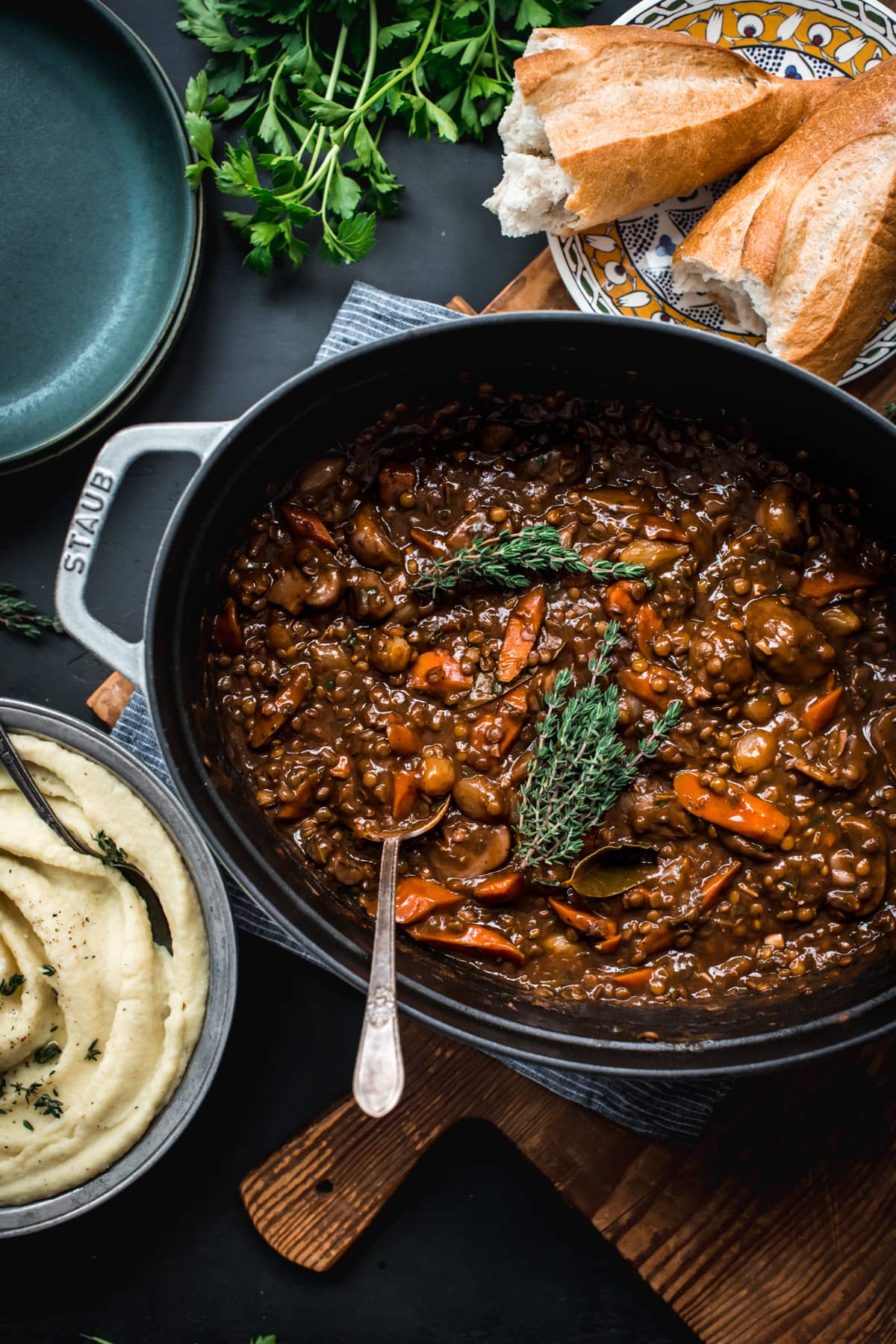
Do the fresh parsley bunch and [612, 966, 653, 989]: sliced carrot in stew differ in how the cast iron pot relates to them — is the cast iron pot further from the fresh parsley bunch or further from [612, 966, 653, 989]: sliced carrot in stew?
the fresh parsley bunch

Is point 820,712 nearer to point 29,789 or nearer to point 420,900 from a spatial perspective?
point 420,900

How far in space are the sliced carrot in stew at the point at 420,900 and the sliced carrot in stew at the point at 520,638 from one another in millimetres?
724

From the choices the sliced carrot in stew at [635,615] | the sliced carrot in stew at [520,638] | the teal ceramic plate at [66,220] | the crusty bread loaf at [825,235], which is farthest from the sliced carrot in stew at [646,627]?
the teal ceramic plate at [66,220]

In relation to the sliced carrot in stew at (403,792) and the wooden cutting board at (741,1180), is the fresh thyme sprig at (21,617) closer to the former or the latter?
the sliced carrot in stew at (403,792)

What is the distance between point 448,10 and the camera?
11.4 ft

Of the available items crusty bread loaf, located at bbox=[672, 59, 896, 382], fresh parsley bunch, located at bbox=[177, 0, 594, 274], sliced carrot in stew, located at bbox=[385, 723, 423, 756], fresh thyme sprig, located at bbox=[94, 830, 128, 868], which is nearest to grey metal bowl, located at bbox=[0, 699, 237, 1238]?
fresh thyme sprig, located at bbox=[94, 830, 128, 868]

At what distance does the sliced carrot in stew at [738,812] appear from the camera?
3.11m

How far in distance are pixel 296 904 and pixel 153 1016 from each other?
0.84 metres

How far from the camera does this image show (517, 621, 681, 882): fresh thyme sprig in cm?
297

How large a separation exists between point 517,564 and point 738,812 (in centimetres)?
108

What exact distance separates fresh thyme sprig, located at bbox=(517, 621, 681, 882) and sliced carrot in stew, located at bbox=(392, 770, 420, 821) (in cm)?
35

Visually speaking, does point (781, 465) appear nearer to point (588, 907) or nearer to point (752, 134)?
point (752, 134)

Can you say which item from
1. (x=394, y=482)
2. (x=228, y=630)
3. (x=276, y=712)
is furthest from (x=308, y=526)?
(x=276, y=712)

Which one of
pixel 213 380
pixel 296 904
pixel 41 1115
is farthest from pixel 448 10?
pixel 41 1115
